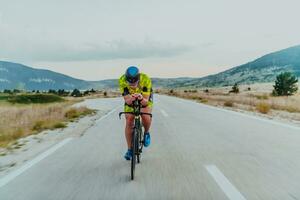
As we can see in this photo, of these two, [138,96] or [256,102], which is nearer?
[138,96]

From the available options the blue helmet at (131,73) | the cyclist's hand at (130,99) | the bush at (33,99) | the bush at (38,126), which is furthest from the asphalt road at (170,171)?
the bush at (33,99)

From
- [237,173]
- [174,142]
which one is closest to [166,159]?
[237,173]

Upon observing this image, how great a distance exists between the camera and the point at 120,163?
7.20m

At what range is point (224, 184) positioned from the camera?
555cm

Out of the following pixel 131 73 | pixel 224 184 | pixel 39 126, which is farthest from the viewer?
pixel 39 126

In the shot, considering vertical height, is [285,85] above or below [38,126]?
above

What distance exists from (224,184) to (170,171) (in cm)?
115

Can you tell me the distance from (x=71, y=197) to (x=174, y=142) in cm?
500

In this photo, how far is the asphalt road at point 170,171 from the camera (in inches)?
203

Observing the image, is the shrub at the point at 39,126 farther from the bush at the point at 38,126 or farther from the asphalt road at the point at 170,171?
the asphalt road at the point at 170,171

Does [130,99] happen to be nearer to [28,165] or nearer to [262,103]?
[28,165]

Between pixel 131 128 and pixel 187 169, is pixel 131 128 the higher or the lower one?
the higher one

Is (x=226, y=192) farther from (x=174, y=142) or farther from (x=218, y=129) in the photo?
(x=218, y=129)

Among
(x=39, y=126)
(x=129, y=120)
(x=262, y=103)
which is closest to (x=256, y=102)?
(x=262, y=103)
